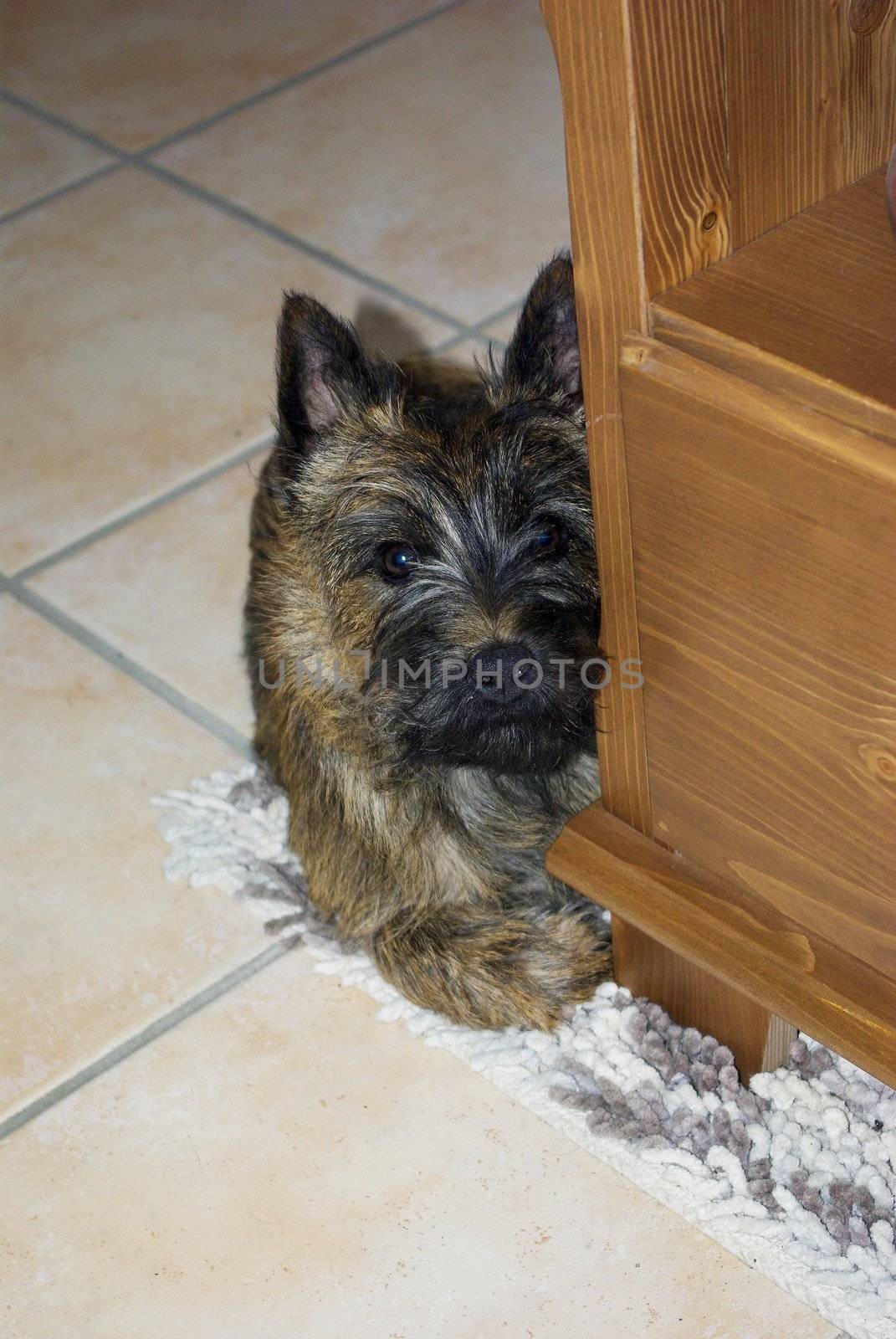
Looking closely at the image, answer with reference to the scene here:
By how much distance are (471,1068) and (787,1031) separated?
0.41m

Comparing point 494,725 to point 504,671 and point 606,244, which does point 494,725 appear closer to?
point 504,671

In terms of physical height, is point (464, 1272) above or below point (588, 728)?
below

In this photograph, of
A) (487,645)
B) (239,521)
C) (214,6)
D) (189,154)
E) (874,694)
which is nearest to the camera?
(874,694)

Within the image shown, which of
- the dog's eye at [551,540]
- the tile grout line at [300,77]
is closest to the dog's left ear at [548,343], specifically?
the dog's eye at [551,540]

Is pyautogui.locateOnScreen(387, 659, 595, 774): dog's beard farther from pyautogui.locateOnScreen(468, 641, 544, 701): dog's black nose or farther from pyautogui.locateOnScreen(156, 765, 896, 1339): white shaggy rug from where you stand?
pyautogui.locateOnScreen(156, 765, 896, 1339): white shaggy rug

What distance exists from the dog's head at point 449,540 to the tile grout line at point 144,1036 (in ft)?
1.40

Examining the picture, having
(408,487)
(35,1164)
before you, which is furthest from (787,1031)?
(35,1164)

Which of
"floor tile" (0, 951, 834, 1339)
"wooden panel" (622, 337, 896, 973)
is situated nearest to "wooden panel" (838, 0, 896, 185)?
"wooden panel" (622, 337, 896, 973)

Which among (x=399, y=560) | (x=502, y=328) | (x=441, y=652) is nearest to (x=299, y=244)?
(x=502, y=328)

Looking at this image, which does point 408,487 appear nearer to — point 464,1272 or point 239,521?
point 464,1272

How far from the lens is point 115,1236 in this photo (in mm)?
1931

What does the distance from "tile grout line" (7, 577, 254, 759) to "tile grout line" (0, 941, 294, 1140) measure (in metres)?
0.41

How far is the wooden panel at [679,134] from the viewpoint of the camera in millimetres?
1280

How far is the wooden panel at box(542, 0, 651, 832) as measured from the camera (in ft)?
4.25
